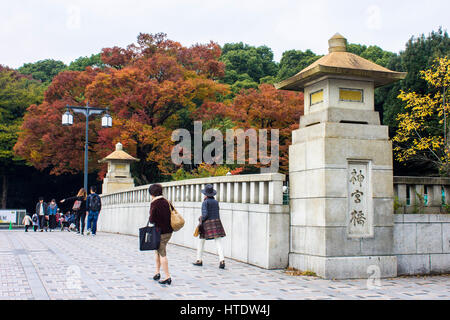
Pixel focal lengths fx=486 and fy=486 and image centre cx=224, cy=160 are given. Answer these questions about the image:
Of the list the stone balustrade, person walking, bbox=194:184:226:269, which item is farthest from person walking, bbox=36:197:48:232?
the stone balustrade

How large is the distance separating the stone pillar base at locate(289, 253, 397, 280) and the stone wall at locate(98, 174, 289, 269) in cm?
65

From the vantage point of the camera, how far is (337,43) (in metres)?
9.61

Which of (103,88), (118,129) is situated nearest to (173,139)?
(118,129)

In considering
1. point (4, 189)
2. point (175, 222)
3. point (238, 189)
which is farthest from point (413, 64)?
point (4, 189)

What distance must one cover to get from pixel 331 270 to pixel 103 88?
26.7m

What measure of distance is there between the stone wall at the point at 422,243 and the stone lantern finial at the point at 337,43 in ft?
11.2

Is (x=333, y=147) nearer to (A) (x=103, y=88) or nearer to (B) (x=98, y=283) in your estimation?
(B) (x=98, y=283)

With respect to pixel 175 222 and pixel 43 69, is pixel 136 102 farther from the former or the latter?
pixel 43 69

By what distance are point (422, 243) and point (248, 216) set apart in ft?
11.0

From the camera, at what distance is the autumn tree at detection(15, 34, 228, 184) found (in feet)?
100

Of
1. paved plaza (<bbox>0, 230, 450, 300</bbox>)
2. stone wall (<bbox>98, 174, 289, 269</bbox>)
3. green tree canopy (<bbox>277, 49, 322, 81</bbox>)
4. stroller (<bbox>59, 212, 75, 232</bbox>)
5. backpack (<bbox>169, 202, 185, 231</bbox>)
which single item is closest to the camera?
paved plaza (<bbox>0, 230, 450, 300</bbox>)

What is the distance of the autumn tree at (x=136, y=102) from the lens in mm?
30516

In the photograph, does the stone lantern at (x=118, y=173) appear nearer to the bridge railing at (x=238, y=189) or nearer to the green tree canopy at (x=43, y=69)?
the bridge railing at (x=238, y=189)

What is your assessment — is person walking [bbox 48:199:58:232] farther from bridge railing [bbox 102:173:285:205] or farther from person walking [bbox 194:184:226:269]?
person walking [bbox 194:184:226:269]
